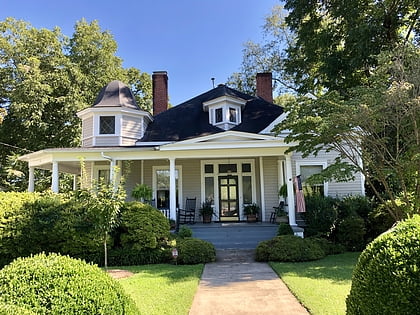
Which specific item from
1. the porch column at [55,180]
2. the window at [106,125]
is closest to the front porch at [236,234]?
the porch column at [55,180]

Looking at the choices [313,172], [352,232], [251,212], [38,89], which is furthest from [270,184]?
[38,89]

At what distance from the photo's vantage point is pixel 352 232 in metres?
10.7

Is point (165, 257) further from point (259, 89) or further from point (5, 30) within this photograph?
point (5, 30)

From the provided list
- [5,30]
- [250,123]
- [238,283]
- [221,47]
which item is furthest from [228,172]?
[5,30]

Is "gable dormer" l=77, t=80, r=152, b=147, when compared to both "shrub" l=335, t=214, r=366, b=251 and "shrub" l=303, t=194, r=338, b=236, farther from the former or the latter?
"shrub" l=335, t=214, r=366, b=251

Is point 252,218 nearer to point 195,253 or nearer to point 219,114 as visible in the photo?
point 195,253

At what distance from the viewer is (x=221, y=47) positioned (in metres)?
22.3

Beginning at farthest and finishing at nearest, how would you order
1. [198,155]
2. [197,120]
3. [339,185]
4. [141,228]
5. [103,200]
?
[197,120] → [339,185] → [198,155] → [141,228] → [103,200]

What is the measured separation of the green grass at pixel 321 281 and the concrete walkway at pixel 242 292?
193mm

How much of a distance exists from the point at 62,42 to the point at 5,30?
3.96 meters

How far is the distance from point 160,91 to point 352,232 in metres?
14.1

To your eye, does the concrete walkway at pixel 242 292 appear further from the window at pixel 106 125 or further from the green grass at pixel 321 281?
the window at pixel 106 125

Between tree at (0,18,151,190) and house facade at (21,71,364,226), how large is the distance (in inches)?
280

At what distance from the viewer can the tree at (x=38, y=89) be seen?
2173 cm
